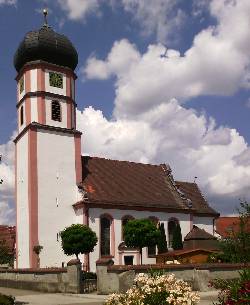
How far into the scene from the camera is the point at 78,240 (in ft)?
121

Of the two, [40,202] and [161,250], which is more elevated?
[40,202]

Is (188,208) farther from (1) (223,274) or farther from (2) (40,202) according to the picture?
(1) (223,274)

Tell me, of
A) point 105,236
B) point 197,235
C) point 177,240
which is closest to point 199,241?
point 197,235

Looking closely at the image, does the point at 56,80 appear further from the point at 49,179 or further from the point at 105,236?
the point at 105,236

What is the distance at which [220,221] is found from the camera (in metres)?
67.9

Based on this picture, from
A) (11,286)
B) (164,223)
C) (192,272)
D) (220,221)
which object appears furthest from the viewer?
(220,221)

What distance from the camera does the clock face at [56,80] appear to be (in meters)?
44.7

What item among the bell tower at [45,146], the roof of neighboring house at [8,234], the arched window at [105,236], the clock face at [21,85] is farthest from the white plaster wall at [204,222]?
the roof of neighboring house at [8,234]

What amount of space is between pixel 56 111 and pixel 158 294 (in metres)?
35.8

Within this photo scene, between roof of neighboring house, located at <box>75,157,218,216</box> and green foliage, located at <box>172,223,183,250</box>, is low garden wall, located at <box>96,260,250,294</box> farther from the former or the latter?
green foliage, located at <box>172,223,183,250</box>

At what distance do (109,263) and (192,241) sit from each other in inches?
854

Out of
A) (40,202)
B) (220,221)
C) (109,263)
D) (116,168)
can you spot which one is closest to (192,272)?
(109,263)

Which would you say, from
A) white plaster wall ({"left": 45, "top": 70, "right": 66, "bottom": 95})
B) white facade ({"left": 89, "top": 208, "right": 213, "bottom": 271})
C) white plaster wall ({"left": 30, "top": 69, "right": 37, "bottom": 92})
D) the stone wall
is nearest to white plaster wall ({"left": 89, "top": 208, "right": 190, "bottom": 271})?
white facade ({"left": 89, "top": 208, "right": 213, "bottom": 271})

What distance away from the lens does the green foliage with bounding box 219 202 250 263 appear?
86.0 ft
